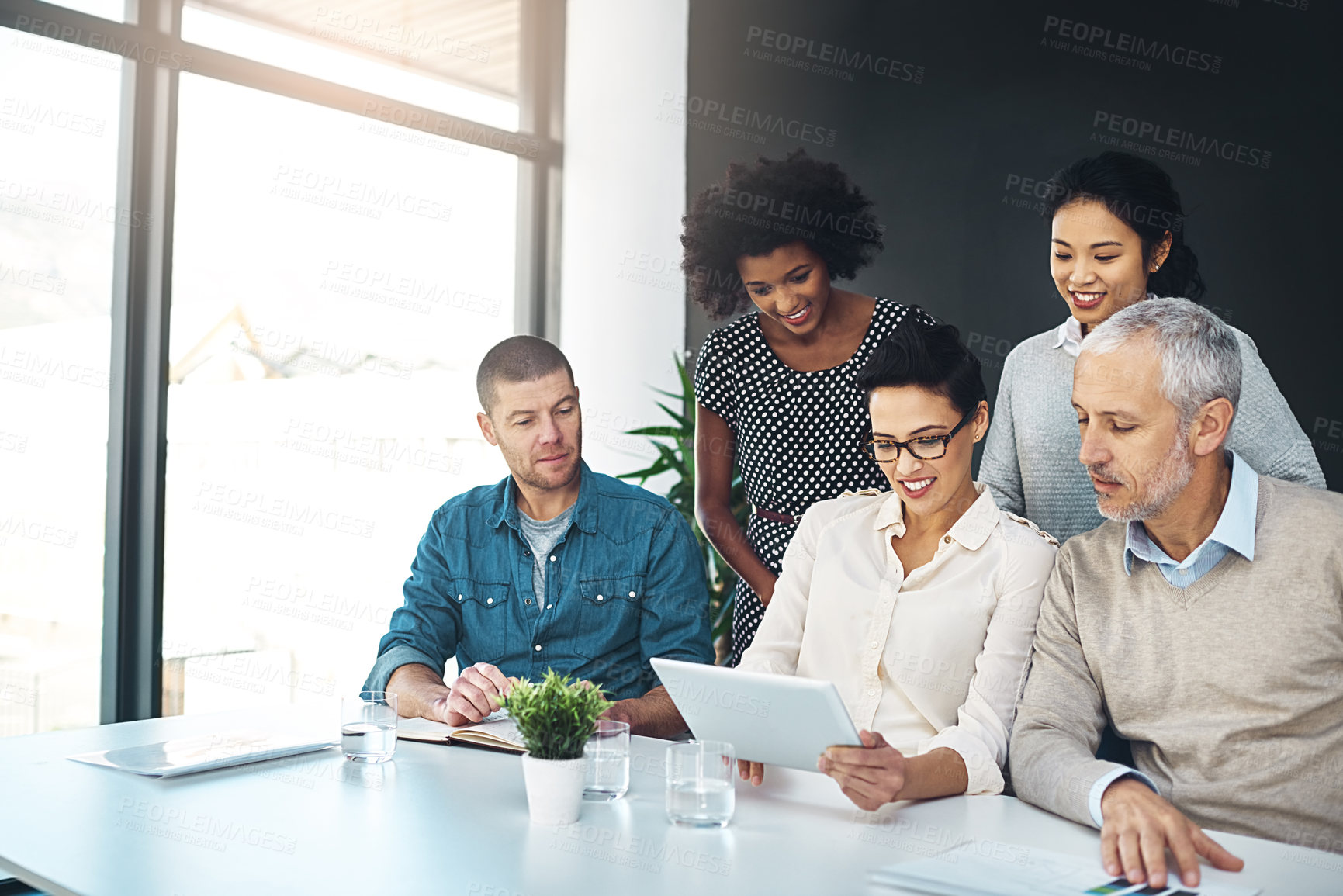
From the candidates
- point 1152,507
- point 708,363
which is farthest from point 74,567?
point 1152,507

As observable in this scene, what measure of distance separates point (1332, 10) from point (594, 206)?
2.94 m

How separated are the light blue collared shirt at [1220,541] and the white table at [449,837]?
0.36 metres

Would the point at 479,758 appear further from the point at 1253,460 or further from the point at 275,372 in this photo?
the point at 275,372

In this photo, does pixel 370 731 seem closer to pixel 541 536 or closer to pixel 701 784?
pixel 701 784

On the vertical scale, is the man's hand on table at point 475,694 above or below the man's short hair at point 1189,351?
below

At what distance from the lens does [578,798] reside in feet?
4.91

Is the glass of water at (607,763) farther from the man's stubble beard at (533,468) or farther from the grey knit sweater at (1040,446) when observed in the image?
the grey knit sweater at (1040,446)

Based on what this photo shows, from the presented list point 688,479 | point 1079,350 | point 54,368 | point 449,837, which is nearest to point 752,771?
point 449,837

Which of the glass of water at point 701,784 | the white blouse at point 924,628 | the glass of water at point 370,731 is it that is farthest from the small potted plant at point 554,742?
the white blouse at point 924,628

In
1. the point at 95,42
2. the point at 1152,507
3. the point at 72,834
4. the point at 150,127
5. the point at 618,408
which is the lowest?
the point at 72,834

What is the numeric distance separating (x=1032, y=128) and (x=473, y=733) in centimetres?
266

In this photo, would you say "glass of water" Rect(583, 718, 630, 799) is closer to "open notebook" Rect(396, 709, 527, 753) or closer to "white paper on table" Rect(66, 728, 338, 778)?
"open notebook" Rect(396, 709, 527, 753)

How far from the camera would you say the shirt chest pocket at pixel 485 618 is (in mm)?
2510

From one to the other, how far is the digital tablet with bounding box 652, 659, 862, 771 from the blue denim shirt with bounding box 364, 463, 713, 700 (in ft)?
2.60
